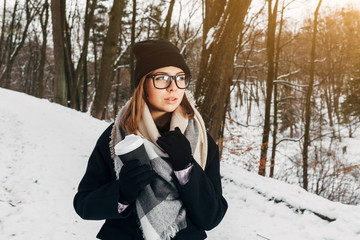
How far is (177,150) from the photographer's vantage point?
1.29m

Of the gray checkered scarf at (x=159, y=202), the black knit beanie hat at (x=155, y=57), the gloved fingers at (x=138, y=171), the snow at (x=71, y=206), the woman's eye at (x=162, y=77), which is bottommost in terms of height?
the snow at (x=71, y=206)

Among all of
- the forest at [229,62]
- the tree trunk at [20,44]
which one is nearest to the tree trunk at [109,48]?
the forest at [229,62]

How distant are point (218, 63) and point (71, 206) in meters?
3.29

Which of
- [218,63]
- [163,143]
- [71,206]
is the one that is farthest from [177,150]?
[71,206]

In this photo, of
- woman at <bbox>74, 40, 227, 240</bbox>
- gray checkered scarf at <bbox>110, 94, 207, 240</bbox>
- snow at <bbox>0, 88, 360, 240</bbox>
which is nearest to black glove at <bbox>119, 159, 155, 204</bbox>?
woman at <bbox>74, 40, 227, 240</bbox>

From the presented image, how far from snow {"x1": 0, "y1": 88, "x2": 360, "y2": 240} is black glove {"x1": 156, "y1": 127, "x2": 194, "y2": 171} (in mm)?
2752

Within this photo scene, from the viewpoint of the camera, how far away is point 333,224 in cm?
338

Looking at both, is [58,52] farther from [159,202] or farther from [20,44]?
[159,202]

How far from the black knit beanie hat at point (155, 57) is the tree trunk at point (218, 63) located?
2.78 m

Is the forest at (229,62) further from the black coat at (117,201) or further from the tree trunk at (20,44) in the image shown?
the black coat at (117,201)

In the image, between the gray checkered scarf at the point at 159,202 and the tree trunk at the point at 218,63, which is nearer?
the gray checkered scarf at the point at 159,202

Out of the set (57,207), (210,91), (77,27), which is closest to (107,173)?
(210,91)

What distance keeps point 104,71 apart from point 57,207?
6.50m

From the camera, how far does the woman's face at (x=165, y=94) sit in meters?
1.46
